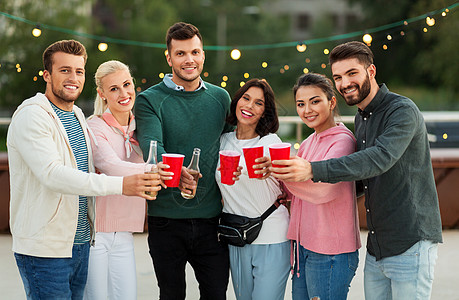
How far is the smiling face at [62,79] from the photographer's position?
2629mm

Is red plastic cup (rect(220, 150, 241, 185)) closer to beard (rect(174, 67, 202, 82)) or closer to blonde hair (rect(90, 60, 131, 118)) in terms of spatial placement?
beard (rect(174, 67, 202, 82))

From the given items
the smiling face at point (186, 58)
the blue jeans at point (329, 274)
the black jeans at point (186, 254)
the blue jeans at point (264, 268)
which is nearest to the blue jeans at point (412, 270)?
the blue jeans at point (329, 274)

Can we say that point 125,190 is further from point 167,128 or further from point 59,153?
point 167,128

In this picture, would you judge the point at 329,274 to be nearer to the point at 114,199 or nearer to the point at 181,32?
the point at 114,199

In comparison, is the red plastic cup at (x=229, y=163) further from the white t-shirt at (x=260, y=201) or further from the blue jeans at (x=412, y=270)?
the blue jeans at (x=412, y=270)

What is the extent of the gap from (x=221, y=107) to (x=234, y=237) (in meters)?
0.77

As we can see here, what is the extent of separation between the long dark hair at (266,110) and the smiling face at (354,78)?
512mm

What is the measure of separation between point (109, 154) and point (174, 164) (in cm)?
50

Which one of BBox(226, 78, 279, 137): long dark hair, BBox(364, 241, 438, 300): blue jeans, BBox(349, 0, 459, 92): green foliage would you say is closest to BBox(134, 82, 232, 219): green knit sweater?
BBox(226, 78, 279, 137): long dark hair

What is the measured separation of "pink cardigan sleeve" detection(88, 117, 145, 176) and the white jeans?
14.7 inches

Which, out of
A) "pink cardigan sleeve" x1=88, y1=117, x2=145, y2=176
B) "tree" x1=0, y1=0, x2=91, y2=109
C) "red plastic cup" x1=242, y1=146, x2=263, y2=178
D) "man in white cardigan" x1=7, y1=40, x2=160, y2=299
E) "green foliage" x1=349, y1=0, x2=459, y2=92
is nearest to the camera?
"man in white cardigan" x1=7, y1=40, x2=160, y2=299

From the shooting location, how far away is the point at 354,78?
8.69 ft

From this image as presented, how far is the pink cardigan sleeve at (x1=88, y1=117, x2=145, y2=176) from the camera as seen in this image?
2812 mm

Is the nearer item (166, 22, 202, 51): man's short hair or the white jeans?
the white jeans
